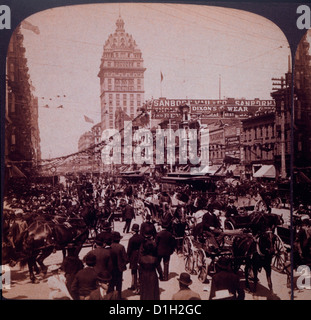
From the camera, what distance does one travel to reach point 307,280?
4699 mm

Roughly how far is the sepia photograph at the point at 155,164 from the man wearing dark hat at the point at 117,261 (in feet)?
0.09

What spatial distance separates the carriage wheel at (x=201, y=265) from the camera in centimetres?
441

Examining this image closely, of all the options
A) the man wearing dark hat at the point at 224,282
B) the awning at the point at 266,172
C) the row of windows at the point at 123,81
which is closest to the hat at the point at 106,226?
the man wearing dark hat at the point at 224,282

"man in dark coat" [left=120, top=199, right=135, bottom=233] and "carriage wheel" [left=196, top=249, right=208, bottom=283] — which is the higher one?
"man in dark coat" [left=120, top=199, right=135, bottom=233]

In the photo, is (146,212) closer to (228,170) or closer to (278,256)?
(228,170)

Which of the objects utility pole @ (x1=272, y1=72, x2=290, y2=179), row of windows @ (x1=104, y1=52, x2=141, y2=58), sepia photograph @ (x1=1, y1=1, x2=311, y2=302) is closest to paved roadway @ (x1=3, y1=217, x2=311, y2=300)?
sepia photograph @ (x1=1, y1=1, x2=311, y2=302)

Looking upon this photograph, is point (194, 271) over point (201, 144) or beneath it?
beneath

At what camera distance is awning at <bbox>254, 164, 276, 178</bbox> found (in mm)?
4727

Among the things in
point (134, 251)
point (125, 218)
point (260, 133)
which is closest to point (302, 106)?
point (260, 133)

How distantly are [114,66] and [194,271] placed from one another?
9.41 feet

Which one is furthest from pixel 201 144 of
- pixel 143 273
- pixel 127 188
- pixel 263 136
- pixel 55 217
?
pixel 55 217

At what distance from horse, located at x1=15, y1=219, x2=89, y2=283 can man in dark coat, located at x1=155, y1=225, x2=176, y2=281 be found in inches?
36.8

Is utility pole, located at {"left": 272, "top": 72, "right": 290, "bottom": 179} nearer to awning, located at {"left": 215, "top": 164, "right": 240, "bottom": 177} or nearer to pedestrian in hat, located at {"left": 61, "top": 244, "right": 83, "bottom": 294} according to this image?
awning, located at {"left": 215, "top": 164, "right": 240, "bottom": 177}
